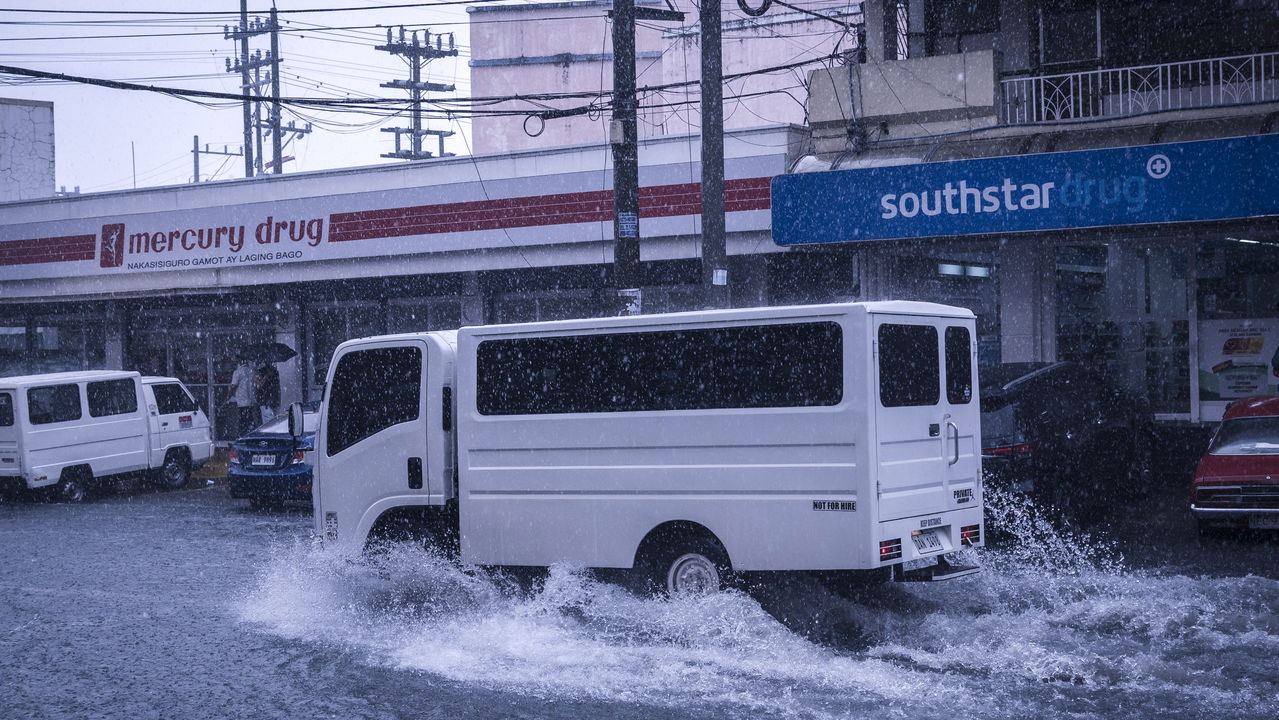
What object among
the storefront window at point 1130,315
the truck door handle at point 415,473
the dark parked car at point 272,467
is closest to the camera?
the truck door handle at point 415,473

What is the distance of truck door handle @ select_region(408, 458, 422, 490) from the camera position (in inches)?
389

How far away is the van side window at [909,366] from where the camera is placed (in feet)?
27.5

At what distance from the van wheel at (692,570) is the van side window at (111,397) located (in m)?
13.3

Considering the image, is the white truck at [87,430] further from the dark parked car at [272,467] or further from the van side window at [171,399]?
the dark parked car at [272,467]

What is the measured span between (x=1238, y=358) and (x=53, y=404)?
16854 mm

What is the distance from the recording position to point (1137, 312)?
16.8 m

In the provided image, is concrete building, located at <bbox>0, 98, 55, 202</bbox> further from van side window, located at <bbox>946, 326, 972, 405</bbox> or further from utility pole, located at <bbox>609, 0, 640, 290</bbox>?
van side window, located at <bbox>946, 326, 972, 405</bbox>

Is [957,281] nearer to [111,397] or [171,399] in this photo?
[171,399]

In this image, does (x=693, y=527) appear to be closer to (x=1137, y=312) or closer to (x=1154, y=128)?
(x=1154, y=128)

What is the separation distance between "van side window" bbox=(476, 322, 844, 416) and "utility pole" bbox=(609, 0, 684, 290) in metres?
4.50

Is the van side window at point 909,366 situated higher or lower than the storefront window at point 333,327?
lower

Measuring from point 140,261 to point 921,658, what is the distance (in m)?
21.3

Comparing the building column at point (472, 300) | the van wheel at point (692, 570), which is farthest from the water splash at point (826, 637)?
the building column at point (472, 300)

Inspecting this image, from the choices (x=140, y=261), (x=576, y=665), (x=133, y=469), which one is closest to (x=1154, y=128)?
(x=576, y=665)
